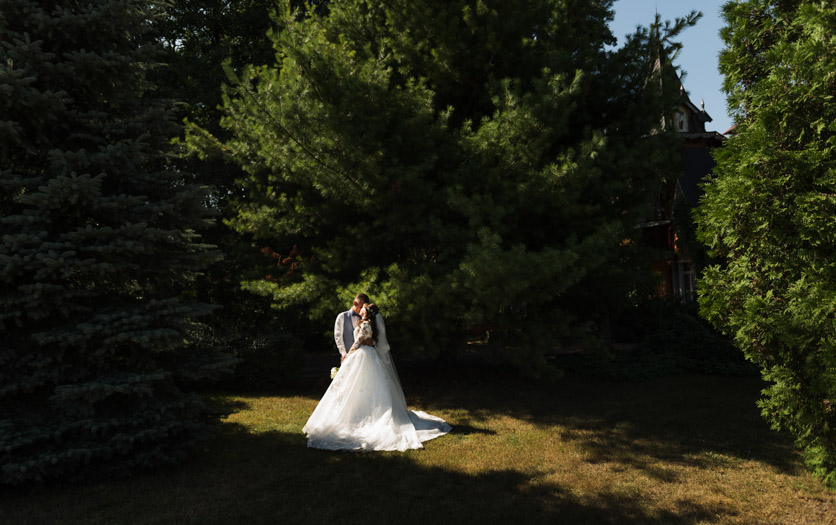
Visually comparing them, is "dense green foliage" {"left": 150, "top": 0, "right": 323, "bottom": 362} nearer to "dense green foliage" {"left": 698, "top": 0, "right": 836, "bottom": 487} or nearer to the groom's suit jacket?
the groom's suit jacket

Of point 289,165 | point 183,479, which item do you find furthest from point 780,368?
point 289,165

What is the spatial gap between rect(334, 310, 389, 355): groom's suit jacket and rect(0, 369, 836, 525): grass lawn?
1.42 meters

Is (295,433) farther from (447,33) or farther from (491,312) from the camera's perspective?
(447,33)

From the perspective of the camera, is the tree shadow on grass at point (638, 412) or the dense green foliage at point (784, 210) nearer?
the dense green foliage at point (784, 210)

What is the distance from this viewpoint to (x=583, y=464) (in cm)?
658

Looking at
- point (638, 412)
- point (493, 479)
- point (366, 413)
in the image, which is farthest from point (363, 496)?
point (638, 412)

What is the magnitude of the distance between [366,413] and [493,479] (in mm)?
2307

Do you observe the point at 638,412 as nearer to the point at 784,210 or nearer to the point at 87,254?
the point at 784,210

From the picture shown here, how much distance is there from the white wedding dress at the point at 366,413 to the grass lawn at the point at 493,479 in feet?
0.87

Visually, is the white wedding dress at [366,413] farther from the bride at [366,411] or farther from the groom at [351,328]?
the groom at [351,328]

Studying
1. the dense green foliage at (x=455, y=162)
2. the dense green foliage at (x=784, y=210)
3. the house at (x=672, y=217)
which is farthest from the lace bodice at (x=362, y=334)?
the house at (x=672, y=217)

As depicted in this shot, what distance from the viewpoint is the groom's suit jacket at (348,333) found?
8250mm

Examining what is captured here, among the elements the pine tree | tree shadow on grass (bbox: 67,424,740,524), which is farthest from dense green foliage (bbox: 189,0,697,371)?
tree shadow on grass (bbox: 67,424,740,524)

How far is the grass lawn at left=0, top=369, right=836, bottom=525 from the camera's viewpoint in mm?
5098
